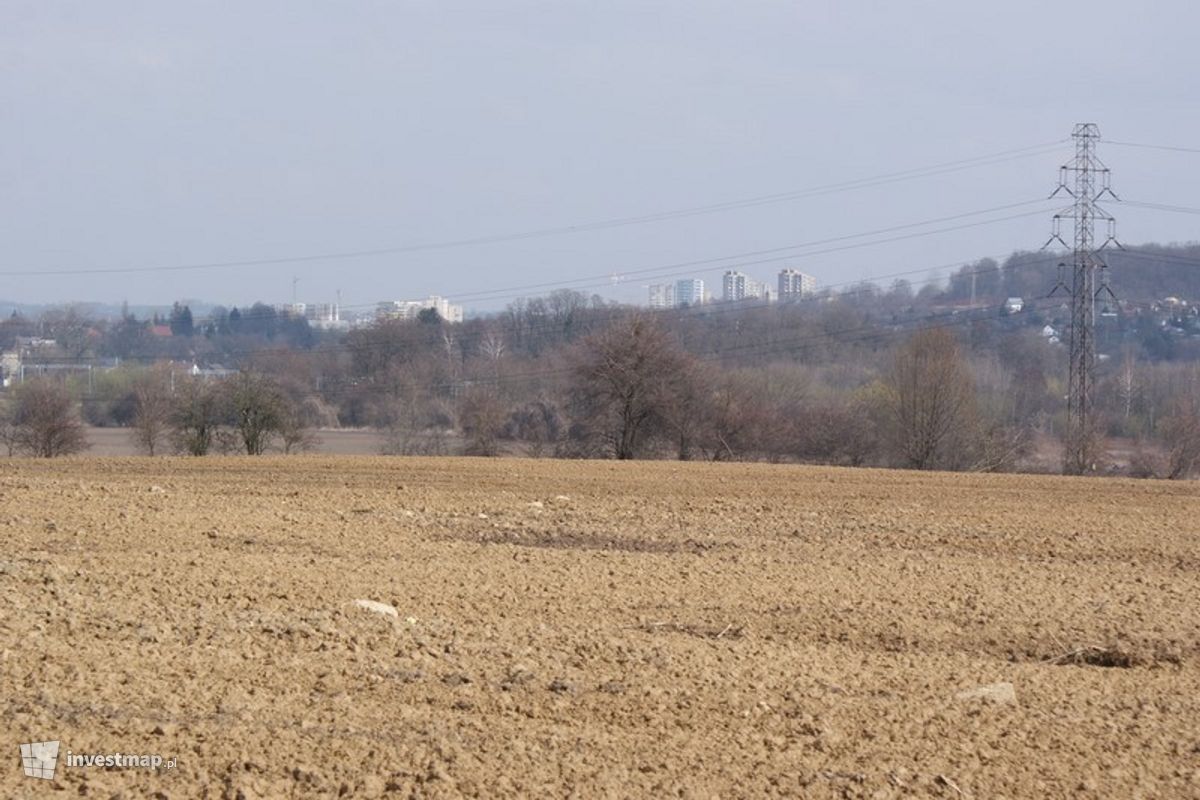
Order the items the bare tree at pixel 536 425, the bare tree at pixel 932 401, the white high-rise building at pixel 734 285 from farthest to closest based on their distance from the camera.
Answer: the white high-rise building at pixel 734 285, the bare tree at pixel 536 425, the bare tree at pixel 932 401

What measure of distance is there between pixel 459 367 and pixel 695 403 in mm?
23650

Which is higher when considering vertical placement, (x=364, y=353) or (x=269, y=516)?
(x=364, y=353)

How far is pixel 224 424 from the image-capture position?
40.8 meters

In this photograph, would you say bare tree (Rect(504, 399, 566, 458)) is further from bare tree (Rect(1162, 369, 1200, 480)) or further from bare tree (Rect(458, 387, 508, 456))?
bare tree (Rect(1162, 369, 1200, 480))

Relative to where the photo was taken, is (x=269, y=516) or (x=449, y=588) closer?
(x=449, y=588)

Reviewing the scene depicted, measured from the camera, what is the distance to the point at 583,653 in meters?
8.46

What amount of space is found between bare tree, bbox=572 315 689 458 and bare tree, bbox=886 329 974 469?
8.18 m

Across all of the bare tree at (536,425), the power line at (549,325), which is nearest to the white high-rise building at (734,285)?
the power line at (549,325)

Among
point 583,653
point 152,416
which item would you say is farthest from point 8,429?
point 583,653

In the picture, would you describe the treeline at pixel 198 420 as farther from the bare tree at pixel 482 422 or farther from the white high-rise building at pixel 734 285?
the white high-rise building at pixel 734 285

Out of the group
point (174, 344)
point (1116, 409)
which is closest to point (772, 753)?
point (1116, 409)

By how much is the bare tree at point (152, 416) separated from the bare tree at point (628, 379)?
14.5m

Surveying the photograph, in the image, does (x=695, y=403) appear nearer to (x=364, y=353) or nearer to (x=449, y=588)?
(x=364, y=353)

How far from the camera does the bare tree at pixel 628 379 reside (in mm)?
41562
